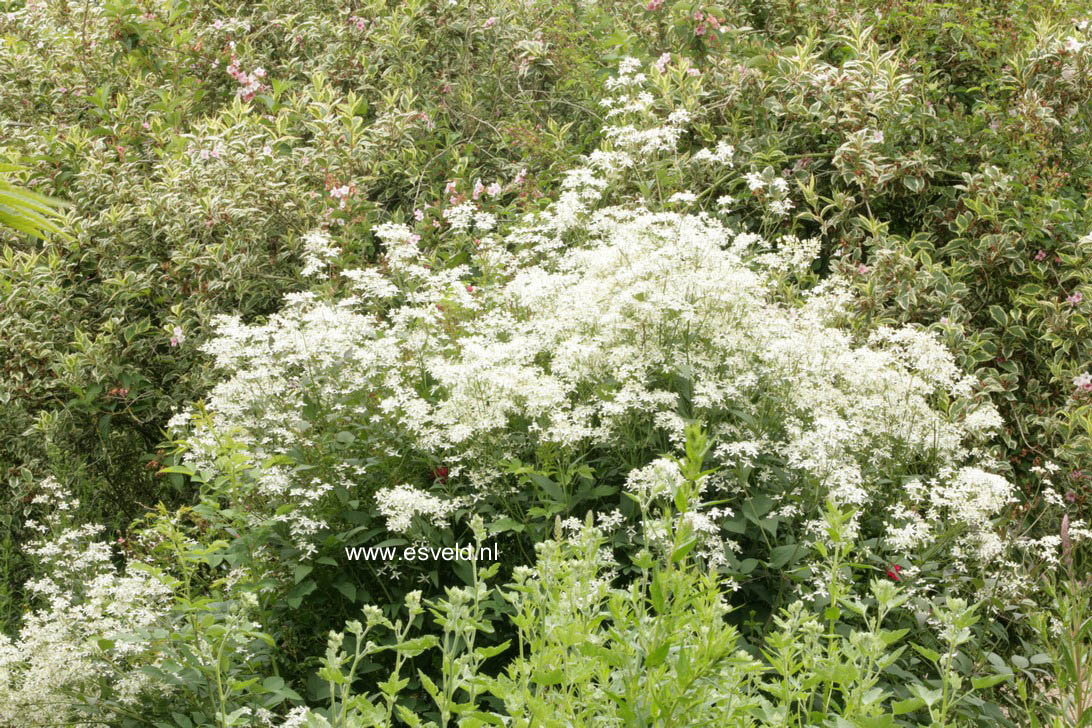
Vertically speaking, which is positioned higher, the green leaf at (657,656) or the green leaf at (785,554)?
the green leaf at (657,656)

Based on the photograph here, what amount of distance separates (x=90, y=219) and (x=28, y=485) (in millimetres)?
1207

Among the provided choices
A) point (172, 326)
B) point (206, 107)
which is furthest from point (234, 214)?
point (206, 107)

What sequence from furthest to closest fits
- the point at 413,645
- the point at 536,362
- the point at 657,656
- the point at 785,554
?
the point at 536,362
the point at 785,554
the point at 413,645
the point at 657,656

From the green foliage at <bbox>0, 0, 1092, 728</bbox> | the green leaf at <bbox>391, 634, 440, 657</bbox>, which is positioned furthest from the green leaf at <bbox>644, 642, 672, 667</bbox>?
the green leaf at <bbox>391, 634, 440, 657</bbox>

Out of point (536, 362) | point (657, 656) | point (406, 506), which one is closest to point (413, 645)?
point (657, 656)

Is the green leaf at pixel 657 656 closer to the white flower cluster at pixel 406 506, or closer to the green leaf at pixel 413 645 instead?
the green leaf at pixel 413 645

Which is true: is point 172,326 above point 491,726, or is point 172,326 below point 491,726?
below

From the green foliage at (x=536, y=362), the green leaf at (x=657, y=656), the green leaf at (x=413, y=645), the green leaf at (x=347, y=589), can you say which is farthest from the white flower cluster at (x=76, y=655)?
the green leaf at (x=657, y=656)

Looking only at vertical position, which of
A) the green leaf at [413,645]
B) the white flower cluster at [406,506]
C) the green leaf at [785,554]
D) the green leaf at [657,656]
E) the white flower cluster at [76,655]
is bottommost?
the white flower cluster at [76,655]

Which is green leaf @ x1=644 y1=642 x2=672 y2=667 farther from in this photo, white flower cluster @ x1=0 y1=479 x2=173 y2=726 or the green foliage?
white flower cluster @ x1=0 y1=479 x2=173 y2=726

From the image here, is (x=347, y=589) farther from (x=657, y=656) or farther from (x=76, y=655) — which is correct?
(x=657, y=656)

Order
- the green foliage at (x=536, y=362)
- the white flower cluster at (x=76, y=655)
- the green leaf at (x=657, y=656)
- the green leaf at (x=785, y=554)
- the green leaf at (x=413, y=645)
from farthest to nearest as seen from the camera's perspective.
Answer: the green leaf at (x=785, y=554) < the white flower cluster at (x=76, y=655) < the green foliage at (x=536, y=362) < the green leaf at (x=413, y=645) < the green leaf at (x=657, y=656)

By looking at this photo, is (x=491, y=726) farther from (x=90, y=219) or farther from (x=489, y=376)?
(x=90, y=219)

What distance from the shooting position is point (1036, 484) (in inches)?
159
